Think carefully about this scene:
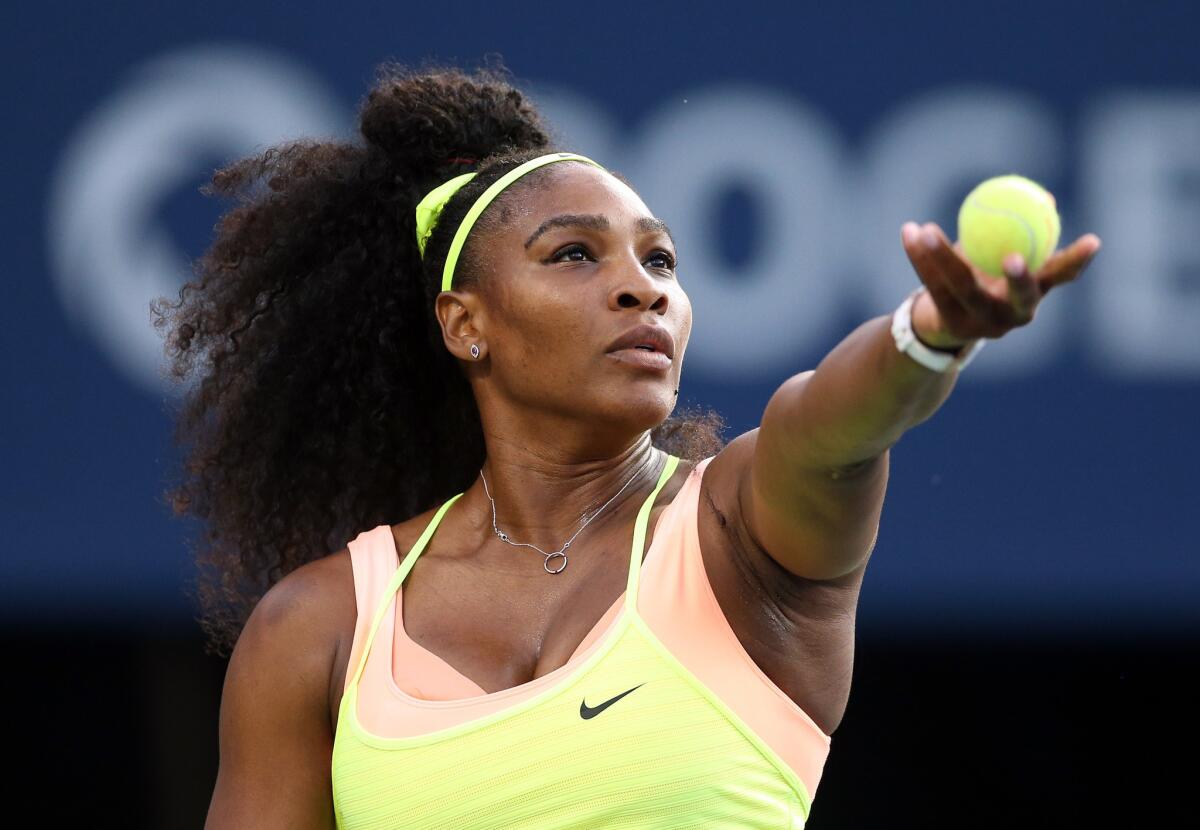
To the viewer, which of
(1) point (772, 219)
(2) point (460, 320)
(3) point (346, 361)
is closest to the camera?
(2) point (460, 320)

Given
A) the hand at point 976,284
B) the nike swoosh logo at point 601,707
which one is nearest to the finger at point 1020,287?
the hand at point 976,284

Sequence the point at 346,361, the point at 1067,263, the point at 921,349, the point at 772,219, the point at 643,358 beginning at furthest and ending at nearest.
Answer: the point at 772,219 < the point at 346,361 < the point at 643,358 < the point at 921,349 < the point at 1067,263

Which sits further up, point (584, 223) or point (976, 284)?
point (584, 223)

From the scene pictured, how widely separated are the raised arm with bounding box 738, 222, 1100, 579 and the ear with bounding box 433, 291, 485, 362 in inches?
27.4

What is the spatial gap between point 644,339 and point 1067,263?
1007mm

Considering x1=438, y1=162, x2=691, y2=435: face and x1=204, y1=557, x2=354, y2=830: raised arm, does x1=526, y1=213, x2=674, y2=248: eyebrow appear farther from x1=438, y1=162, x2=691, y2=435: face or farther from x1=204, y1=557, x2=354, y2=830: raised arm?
x1=204, y1=557, x2=354, y2=830: raised arm

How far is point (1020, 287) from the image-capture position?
5.82 ft

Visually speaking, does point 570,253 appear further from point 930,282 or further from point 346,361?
point 930,282

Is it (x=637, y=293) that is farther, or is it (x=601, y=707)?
(x=637, y=293)

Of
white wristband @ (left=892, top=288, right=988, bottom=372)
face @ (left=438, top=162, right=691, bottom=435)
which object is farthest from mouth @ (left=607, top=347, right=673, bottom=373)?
white wristband @ (left=892, top=288, right=988, bottom=372)

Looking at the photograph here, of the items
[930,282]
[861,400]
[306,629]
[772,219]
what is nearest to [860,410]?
[861,400]

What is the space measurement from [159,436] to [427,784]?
2131 mm

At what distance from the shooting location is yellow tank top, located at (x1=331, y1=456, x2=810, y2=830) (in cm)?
236

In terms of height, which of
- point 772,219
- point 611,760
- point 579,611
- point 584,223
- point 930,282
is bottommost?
point 611,760
